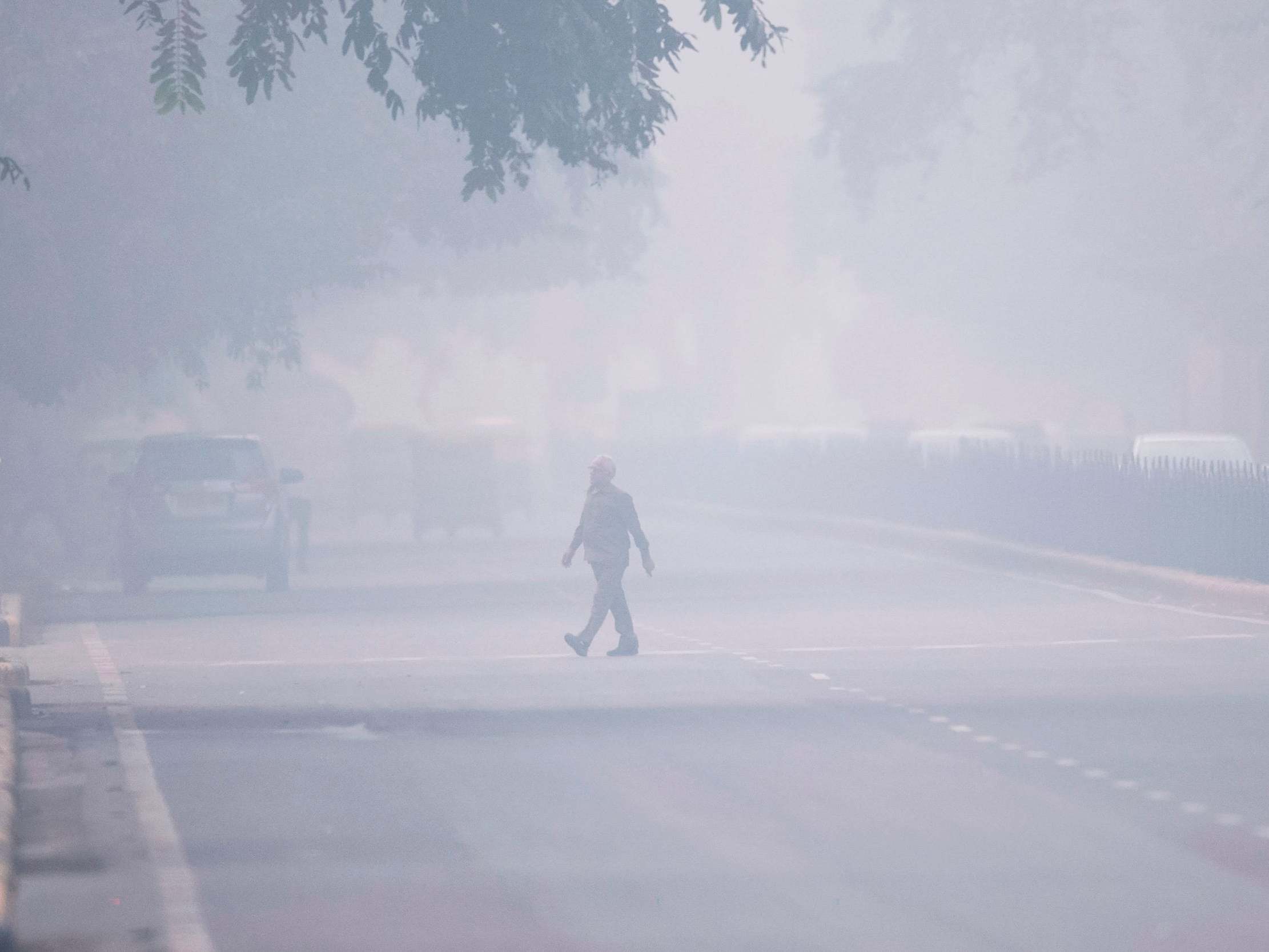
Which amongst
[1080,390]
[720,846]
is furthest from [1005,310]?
[720,846]

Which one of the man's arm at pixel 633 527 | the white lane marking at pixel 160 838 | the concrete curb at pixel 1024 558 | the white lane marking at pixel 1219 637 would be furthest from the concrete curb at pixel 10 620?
the concrete curb at pixel 1024 558

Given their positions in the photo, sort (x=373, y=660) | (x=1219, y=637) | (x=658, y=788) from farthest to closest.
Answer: (x=1219, y=637) → (x=373, y=660) → (x=658, y=788)

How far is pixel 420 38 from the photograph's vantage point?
627 inches

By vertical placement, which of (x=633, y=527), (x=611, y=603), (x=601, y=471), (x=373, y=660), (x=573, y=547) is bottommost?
(x=373, y=660)

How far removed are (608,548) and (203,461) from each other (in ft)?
31.2

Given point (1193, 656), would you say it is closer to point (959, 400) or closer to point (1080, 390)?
point (1080, 390)

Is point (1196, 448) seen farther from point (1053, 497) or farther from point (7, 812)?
point (7, 812)

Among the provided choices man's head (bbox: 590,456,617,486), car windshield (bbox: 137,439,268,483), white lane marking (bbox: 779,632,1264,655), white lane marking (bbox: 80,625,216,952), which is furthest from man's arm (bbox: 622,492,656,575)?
car windshield (bbox: 137,439,268,483)

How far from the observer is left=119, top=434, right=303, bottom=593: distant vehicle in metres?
27.0

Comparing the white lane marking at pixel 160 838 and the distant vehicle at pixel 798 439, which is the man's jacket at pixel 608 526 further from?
the distant vehicle at pixel 798 439

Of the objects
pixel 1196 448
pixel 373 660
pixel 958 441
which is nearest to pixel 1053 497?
pixel 1196 448

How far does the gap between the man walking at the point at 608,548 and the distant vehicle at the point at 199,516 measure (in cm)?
827

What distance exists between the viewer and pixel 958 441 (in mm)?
41000

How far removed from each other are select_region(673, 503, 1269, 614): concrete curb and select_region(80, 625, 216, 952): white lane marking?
38.0 feet
